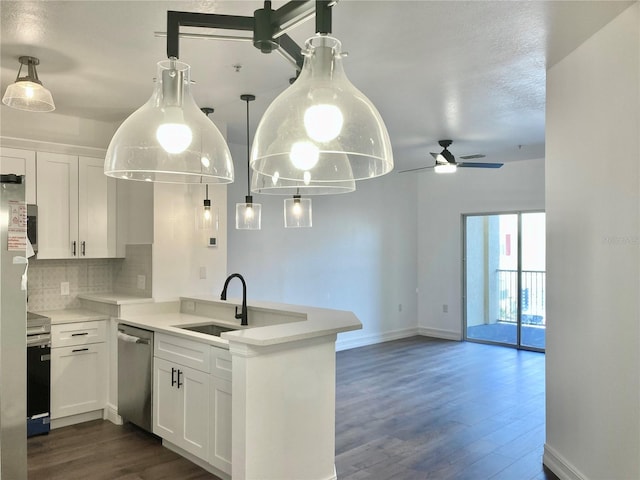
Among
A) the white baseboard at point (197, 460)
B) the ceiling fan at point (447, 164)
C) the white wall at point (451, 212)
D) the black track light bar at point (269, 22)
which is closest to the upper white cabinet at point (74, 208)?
the white baseboard at point (197, 460)

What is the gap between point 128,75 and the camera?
3.51m

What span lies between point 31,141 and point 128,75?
1261 millimetres

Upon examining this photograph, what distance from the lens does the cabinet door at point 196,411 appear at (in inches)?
129

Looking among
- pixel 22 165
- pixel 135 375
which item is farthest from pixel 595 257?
pixel 22 165

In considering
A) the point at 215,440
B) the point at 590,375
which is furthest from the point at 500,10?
the point at 215,440

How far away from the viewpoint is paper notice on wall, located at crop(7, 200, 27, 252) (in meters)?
2.75

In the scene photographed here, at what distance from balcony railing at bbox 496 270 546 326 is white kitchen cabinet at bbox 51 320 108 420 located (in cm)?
592

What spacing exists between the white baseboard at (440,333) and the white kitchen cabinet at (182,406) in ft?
18.3

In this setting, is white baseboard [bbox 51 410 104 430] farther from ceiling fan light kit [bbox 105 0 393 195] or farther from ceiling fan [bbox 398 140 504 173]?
ceiling fan [bbox 398 140 504 173]

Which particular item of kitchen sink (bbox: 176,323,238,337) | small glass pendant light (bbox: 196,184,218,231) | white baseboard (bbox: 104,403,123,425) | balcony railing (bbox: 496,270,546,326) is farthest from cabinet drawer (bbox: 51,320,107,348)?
balcony railing (bbox: 496,270,546,326)

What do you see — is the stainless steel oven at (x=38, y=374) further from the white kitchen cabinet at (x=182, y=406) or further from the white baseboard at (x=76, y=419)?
the white kitchen cabinet at (x=182, y=406)

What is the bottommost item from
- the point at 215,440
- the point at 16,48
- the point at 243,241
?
the point at 215,440

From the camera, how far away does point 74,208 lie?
4.46m

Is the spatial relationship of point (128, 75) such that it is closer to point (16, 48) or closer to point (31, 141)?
point (16, 48)
